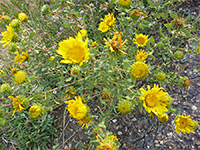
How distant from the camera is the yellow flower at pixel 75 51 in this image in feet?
5.44

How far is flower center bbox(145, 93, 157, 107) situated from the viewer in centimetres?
194

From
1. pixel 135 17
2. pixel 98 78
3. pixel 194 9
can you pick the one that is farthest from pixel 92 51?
pixel 194 9

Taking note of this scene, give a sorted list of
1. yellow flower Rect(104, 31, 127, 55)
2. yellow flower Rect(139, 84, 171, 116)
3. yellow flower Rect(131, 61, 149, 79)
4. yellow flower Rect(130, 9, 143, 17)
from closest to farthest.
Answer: yellow flower Rect(104, 31, 127, 55) → yellow flower Rect(131, 61, 149, 79) → yellow flower Rect(139, 84, 171, 116) → yellow flower Rect(130, 9, 143, 17)

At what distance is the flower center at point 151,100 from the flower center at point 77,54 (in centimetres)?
95

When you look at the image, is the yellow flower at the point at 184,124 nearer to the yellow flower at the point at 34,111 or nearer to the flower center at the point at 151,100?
the flower center at the point at 151,100

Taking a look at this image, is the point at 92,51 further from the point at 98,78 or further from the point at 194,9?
the point at 194,9

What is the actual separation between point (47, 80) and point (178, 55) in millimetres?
2367

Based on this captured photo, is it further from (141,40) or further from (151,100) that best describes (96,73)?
(141,40)

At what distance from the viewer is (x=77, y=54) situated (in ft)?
5.54

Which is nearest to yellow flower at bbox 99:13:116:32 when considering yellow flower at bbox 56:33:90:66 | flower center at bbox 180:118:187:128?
yellow flower at bbox 56:33:90:66

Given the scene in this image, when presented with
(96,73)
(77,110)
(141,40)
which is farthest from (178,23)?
A: (77,110)

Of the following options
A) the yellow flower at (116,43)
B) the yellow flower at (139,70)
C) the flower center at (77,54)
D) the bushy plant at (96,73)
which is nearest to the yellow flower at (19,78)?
the bushy plant at (96,73)

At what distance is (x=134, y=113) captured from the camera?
8.61 ft

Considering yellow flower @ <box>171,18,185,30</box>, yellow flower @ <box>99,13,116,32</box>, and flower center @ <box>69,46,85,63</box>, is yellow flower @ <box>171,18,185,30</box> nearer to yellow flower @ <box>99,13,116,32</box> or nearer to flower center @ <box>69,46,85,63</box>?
yellow flower @ <box>99,13,116,32</box>
